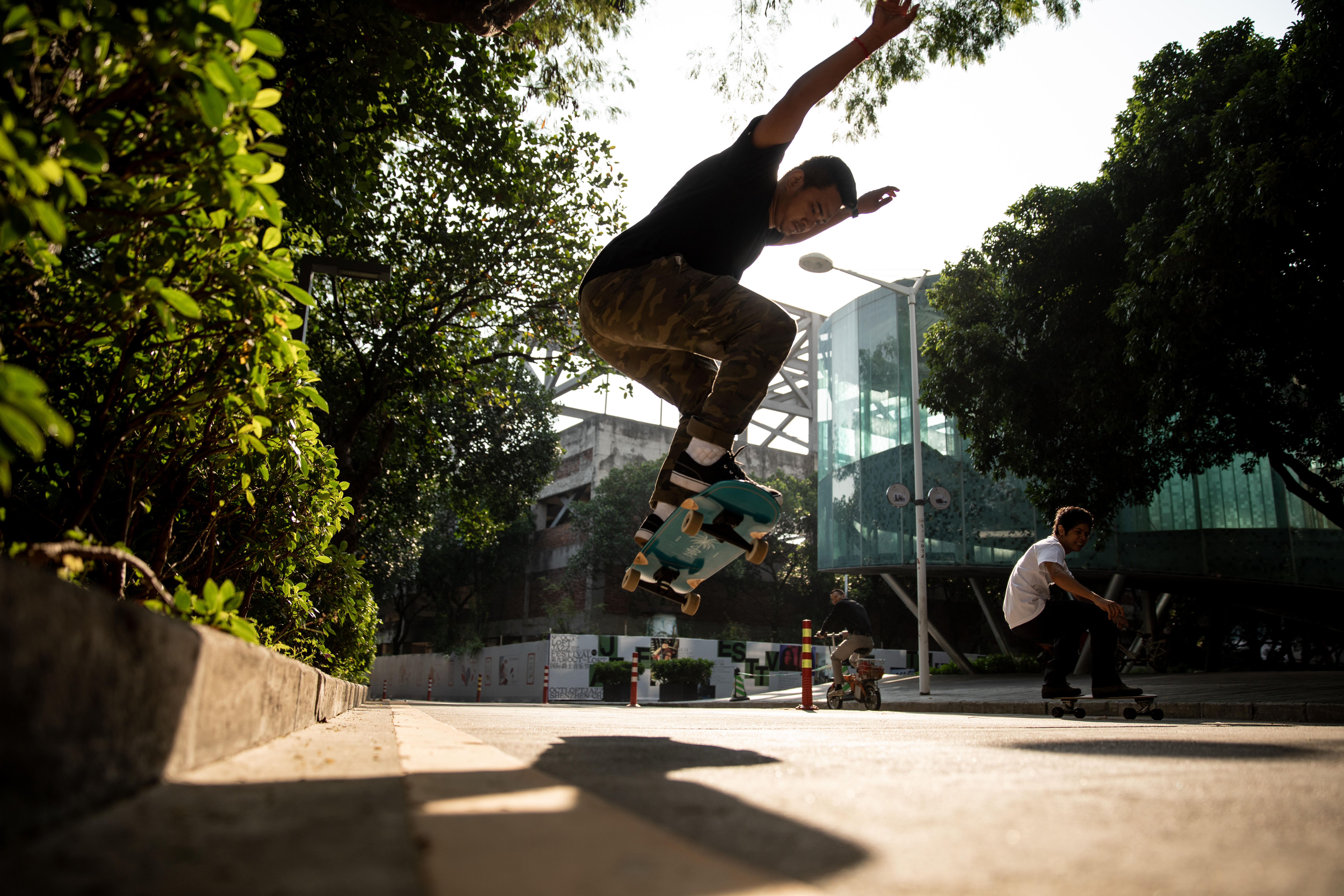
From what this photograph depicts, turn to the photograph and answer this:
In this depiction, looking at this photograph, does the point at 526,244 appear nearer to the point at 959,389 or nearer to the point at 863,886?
the point at 959,389

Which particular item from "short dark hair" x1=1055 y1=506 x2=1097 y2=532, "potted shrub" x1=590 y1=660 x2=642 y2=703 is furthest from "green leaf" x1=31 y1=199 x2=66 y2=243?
"potted shrub" x1=590 y1=660 x2=642 y2=703

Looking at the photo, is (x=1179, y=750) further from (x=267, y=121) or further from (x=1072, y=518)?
(x=1072, y=518)

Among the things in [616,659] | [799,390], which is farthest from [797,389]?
[616,659]

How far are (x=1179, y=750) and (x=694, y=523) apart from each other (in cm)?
170

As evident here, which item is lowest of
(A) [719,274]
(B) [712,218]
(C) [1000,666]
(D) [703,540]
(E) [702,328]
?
(C) [1000,666]

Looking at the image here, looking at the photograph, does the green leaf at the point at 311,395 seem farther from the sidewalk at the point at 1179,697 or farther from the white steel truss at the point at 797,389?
the white steel truss at the point at 797,389

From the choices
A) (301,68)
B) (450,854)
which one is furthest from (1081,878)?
(301,68)

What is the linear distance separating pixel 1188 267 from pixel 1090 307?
9.47ft

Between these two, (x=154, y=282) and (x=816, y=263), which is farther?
(x=816, y=263)

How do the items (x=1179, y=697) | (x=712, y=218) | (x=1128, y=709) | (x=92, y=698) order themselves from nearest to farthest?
1. (x=92, y=698)
2. (x=712, y=218)
3. (x=1128, y=709)
4. (x=1179, y=697)

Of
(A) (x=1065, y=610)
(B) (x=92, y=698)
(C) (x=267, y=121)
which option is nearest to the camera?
(B) (x=92, y=698)

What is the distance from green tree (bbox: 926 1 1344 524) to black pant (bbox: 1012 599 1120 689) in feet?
18.9

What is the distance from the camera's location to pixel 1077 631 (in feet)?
20.3

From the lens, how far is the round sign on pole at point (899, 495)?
1499 centimetres
